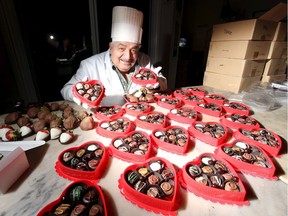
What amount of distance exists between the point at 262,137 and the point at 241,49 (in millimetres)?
1210

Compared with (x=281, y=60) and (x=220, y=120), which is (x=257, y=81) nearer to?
(x=281, y=60)

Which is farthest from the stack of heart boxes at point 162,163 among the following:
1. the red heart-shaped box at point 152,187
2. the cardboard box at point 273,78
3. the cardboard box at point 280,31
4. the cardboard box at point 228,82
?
the cardboard box at point 280,31

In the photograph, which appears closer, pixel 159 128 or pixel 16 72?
pixel 159 128

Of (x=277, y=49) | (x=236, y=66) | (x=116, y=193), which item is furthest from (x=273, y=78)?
(x=116, y=193)

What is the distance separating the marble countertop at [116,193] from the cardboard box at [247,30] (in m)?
1.39

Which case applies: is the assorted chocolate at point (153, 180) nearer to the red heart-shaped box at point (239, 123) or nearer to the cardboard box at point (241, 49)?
the red heart-shaped box at point (239, 123)

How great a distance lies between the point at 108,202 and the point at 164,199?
0.61ft

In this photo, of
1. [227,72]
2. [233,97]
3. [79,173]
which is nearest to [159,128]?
[79,173]

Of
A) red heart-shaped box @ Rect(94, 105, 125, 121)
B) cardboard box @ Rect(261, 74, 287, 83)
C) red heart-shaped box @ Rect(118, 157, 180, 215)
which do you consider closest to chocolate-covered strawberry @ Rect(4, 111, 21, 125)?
red heart-shaped box @ Rect(94, 105, 125, 121)

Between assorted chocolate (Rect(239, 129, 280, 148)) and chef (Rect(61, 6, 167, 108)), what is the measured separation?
753 millimetres

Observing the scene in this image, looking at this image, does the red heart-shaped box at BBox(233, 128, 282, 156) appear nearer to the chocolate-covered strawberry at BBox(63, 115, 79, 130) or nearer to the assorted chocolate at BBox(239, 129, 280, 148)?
the assorted chocolate at BBox(239, 129, 280, 148)

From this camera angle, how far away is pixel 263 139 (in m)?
0.85

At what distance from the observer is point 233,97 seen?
167 centimetres

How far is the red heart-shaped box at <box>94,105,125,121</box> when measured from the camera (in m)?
1.03
